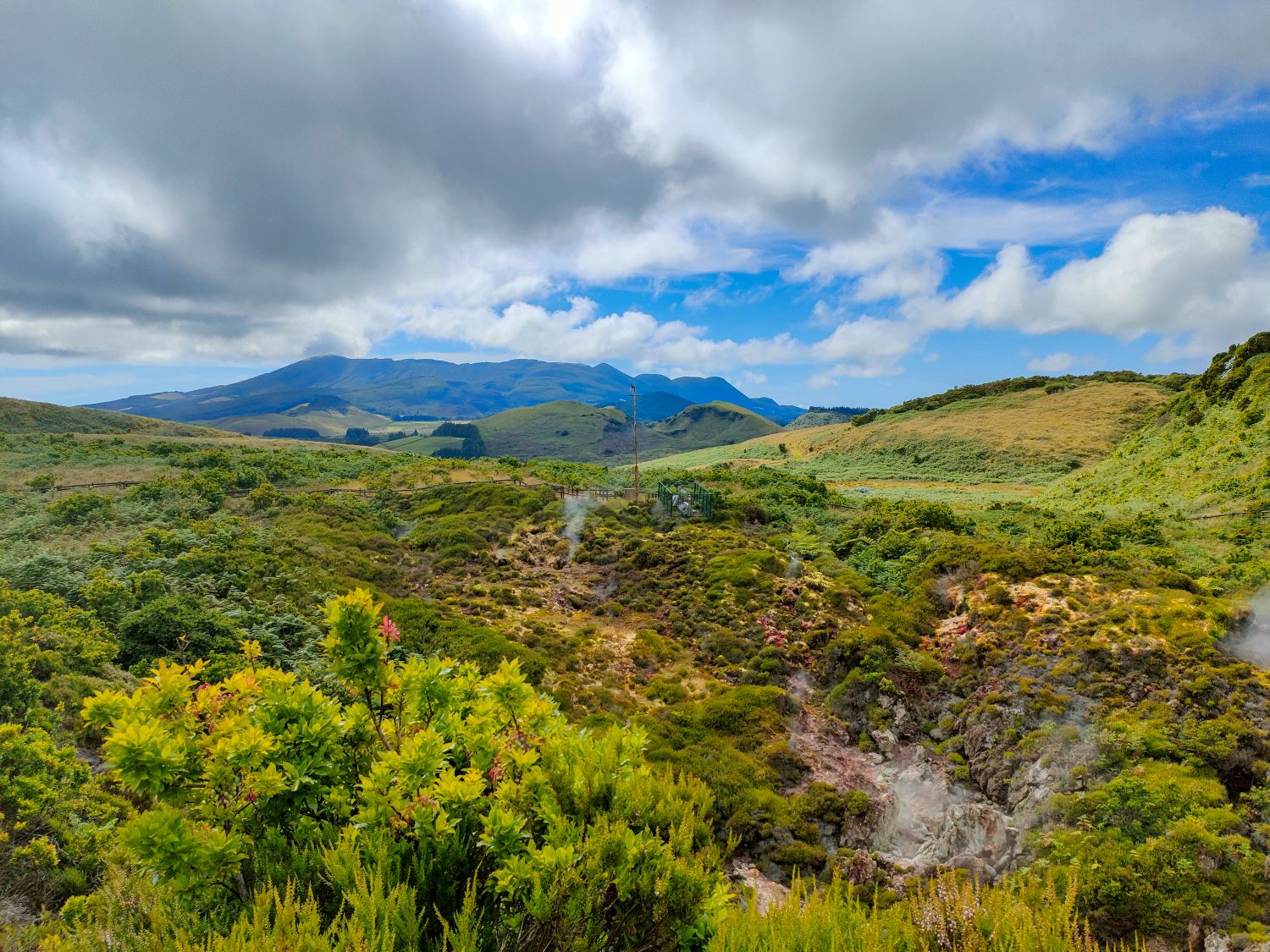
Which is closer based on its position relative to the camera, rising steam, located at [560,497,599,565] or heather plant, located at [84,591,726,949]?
heather plant, located at [84,591,726,949]

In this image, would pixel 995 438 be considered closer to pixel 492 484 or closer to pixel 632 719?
pixel 492 484

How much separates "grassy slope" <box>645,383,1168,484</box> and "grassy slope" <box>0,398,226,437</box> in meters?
90.5

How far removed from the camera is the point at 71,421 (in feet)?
255

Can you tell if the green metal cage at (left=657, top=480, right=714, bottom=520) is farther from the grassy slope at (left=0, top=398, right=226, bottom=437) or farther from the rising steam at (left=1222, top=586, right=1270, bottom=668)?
the grassy slope at (left=0, top=398, right=226, bottom=437)

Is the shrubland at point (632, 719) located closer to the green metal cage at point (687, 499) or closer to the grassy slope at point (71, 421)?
the green metal cage at point (687, 499)

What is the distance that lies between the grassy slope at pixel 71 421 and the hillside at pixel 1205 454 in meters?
101

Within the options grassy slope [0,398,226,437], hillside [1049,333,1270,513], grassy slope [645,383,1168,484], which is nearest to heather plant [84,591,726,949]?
hillside [1049,333,1270,513]

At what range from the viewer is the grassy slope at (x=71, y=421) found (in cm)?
7050

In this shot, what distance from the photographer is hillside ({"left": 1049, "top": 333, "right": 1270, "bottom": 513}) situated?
26172mm

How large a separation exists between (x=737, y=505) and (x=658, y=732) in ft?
76.2

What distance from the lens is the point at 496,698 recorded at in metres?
5.88

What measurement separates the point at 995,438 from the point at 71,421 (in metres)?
121

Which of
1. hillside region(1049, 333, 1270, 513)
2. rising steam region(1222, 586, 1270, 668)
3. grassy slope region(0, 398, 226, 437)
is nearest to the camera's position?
rising steam region(1222, 586, 1270, 668)

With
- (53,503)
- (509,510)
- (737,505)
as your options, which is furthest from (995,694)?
(53,503)
